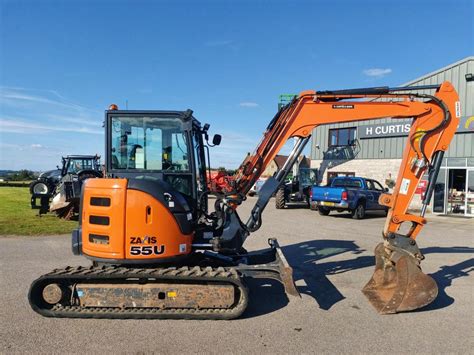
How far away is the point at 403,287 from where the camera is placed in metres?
5.38

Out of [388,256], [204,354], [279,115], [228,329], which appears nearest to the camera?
[204,354]

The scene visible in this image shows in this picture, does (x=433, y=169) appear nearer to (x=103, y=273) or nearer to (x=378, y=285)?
(x=378, y=285)

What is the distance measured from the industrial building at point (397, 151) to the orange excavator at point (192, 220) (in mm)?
10010

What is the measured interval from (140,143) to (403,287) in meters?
4.28

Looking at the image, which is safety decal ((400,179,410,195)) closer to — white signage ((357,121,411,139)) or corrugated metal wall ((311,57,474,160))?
corrugated metal wall ((311,57,474,160))

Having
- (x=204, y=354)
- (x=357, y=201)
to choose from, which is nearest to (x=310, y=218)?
(x=357, y=201)

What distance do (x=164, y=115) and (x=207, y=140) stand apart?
1.03 m

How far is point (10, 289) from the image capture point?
600 centimetres

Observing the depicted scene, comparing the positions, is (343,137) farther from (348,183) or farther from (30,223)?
(30,223)

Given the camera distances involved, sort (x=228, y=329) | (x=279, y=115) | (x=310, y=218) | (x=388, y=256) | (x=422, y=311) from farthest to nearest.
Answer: (x=310, y=218) → (x=279, y=115) → (x=388, y=256) → (x=422, y=311) → (x=228, y=329)

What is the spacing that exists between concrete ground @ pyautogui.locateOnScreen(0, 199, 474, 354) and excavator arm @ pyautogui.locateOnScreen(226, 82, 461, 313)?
2.46ft

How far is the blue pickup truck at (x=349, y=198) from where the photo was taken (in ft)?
53.0

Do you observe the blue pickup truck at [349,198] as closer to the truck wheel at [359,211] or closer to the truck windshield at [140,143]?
the truck wheel at [359,211]

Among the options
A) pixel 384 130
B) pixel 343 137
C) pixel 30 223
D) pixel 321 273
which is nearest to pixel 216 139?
pixel 321 273
